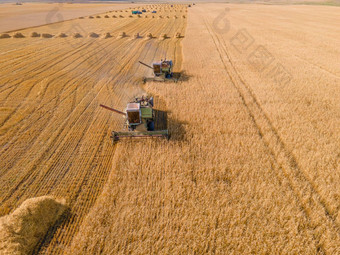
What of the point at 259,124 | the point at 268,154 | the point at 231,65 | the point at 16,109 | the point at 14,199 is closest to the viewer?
the point at 14,199

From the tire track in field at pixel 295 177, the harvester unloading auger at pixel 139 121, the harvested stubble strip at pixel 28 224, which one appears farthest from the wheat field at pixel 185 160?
the harvester unloading auger at pixel 139 121

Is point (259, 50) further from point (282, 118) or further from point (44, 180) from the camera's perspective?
point (44, 180)

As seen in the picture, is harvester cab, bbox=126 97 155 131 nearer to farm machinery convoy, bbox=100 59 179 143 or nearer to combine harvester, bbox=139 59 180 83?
farm machinery convoy, bbox=100 59 179 143

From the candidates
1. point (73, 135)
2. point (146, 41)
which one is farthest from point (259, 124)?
point (146, 41)

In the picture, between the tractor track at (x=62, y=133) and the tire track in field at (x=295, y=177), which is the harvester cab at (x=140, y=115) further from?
the tire track in field at (x=295, y=177)

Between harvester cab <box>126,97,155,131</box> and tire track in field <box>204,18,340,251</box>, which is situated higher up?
harvester cab <box>126,97,155,131</box>

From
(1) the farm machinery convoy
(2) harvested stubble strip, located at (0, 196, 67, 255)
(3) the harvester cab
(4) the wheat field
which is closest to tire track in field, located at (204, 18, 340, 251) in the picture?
(4) the wheat field
